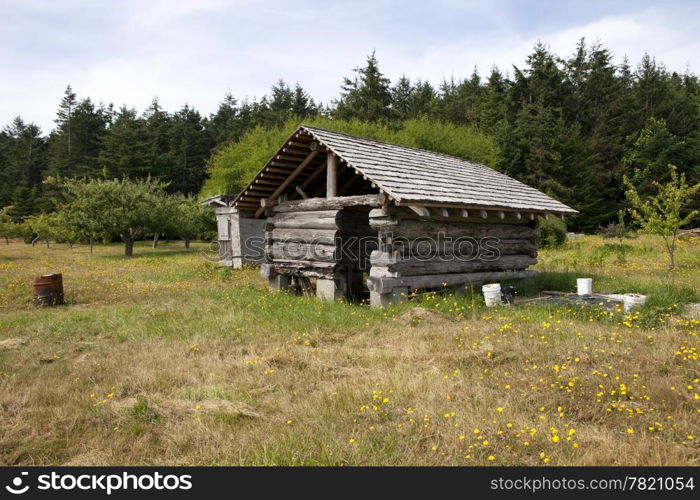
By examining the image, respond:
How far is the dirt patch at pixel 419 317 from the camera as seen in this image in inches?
314

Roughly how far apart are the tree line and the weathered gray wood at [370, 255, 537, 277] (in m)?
21.3

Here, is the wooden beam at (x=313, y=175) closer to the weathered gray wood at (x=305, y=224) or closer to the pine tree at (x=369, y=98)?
the weathered gray wood at (x=305, y=224)

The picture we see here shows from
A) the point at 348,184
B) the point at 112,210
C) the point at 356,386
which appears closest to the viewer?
the point at 356,386

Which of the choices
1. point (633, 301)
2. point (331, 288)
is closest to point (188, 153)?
point (331, 288)

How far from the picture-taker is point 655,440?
359 cm

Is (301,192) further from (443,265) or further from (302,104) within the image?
(302,104)

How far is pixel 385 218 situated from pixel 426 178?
73.6 inches

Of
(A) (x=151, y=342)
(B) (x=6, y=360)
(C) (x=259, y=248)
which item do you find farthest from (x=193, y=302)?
(C) (x=259, y=248)

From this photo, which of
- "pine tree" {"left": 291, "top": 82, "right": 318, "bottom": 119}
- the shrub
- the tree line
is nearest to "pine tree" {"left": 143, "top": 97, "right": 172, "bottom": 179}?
the tree line

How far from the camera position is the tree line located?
37844mm

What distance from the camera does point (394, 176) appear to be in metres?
10.0

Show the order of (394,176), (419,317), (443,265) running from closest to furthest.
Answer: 1. (419,317)
2. (394,176)
3. (443,265)

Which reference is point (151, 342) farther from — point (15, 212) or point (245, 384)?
point (15, 212)

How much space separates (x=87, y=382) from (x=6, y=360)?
201 centimetres
